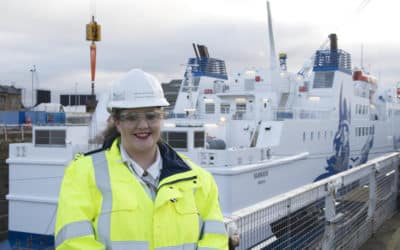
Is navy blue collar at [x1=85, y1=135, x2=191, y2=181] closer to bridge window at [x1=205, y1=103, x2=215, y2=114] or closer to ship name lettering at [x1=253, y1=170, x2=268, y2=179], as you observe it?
ship name lettering at [x1=253, y1=170, x2=268, y2=179]

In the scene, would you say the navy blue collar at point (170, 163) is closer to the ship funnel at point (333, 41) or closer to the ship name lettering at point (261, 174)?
the ship name lettering at point (261, 174)

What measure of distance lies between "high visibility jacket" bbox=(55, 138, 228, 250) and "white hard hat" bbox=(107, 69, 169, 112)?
10.3 inches

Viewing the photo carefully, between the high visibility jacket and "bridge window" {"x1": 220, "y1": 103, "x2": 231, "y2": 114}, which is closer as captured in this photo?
the high visibility jacket

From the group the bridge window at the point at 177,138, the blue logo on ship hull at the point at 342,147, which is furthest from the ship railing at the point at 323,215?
the blue logo on ship hull at the point at 342,147

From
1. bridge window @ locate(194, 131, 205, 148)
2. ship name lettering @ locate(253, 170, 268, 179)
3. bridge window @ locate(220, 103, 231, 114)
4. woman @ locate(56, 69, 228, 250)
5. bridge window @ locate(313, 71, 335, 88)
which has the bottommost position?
ship name lettering @ locate(253, 170, 268, 179)

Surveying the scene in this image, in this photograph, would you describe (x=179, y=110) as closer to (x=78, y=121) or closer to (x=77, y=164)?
(x=78, y=121)

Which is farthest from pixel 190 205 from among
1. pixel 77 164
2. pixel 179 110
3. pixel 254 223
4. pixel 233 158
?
pixel 179 110

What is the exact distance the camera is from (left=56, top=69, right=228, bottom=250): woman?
2.05 metres

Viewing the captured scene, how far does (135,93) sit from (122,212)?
22.8 inches

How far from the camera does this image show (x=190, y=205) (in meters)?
2.24

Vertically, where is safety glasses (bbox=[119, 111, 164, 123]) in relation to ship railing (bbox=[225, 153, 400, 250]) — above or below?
above

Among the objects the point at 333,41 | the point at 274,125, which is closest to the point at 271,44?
the point at 333,41

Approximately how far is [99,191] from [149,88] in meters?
0.55

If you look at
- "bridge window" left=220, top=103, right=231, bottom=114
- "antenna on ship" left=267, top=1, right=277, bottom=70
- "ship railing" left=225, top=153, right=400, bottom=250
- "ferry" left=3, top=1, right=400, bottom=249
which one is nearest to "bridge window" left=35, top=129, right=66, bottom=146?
"ferry" left=3, top=1, right=400, bottom=249
